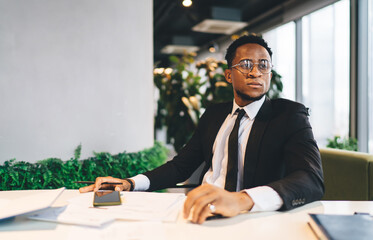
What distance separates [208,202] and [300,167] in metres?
0.55

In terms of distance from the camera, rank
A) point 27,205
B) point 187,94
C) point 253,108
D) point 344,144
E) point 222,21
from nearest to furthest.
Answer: point 27,205
point 253,108
point 344,144
point 187,94
point 222,21

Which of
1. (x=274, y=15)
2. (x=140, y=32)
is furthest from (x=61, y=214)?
(x=274, y=15)

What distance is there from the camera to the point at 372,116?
12.4 ft

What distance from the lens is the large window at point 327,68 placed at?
421 cm

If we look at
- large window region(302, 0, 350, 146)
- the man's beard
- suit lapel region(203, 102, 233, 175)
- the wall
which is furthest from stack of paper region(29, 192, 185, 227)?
large window region(302, 0, 350, 146)

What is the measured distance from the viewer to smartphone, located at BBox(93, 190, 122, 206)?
1.07 m

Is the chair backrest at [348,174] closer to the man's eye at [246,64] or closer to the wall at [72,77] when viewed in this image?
the man's eye at [246,64]

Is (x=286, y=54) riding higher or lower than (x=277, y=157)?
higher

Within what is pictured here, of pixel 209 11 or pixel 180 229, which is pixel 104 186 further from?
pixel 209 11

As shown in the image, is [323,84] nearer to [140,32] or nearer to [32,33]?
[140,32]

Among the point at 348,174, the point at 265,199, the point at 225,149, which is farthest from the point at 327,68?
the point at 265,199

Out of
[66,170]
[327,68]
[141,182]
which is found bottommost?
[66,170]

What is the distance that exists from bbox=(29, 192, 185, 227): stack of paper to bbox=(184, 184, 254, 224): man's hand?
8 centimetres

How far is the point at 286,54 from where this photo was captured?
575cm
